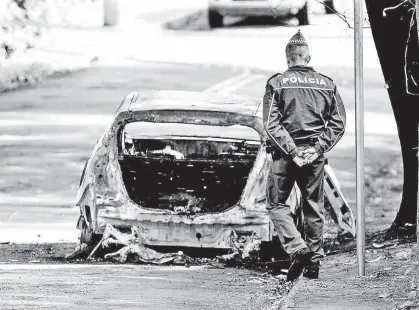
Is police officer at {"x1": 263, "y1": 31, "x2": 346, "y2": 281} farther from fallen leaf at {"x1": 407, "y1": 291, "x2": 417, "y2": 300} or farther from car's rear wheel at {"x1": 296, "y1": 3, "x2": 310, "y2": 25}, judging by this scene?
car's rear wheel at {"x1": 296, "y1": 3, "x2": 310, "y2": 25}

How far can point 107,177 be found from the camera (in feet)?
33.5

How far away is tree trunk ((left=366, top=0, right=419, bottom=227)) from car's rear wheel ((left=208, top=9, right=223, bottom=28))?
32.8 ft

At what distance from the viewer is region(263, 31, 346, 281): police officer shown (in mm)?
8484

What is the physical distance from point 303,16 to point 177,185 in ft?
13.5

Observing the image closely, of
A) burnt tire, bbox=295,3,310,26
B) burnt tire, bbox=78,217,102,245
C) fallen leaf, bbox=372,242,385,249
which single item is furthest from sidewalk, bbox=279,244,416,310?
burnt tire, bbox=295,3,310,26

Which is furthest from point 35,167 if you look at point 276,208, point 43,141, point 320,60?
point 276,208

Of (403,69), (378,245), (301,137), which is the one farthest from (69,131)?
(301,137)

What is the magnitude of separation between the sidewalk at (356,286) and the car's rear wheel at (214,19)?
11.2 m

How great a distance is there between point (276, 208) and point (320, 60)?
10.1 meters

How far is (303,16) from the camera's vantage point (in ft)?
46.4

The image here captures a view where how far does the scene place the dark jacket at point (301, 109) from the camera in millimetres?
8484

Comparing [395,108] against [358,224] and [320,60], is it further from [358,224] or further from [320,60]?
[320,60]

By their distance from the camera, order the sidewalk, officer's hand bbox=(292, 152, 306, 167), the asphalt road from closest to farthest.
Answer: the sidewalk < the asphalt road < officer's hand bbox=(292, 152, 306, 167)

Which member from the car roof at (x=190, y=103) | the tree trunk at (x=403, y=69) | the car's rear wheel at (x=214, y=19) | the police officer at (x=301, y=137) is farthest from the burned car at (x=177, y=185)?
the car's rear wheel at (x=214, y=19)
